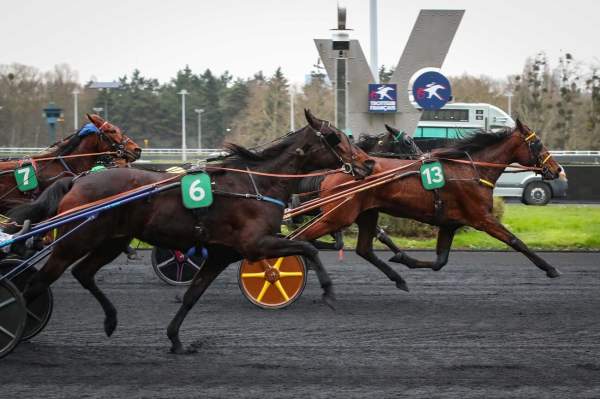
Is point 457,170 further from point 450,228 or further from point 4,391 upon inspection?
point 4,391

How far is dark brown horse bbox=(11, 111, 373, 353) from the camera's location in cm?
677

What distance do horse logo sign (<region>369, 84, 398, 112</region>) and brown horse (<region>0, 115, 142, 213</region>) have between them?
6189 millimetres

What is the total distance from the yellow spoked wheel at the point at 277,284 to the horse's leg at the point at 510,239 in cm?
216

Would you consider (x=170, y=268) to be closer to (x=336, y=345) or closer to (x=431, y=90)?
(x=336, y=345)

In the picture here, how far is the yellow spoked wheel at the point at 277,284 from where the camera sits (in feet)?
28.3

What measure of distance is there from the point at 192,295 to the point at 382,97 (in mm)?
9842

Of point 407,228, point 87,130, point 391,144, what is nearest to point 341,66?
point 407,228

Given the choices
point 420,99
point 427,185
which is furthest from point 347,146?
point 420,99

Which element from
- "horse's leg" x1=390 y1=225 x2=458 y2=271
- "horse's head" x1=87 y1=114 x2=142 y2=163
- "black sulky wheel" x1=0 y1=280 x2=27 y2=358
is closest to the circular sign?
"horse's leg" x1=390 y1=225 x2=458 y2=271

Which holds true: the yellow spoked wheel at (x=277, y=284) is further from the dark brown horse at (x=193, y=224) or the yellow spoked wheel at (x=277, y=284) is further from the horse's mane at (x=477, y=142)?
the horse's mane at (x=477, y=142)

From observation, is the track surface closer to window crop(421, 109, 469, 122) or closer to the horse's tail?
the horse's tail

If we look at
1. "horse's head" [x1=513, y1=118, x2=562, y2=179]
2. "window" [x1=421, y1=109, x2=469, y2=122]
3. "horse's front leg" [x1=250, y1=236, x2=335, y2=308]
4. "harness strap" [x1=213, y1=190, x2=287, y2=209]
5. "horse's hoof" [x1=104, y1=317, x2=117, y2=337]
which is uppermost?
"window" [x1=421, y1=109, x2=469, y2=122]

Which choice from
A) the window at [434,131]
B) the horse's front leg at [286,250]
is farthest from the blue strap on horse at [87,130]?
the window at [434,131]

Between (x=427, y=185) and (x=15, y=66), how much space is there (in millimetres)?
45980
